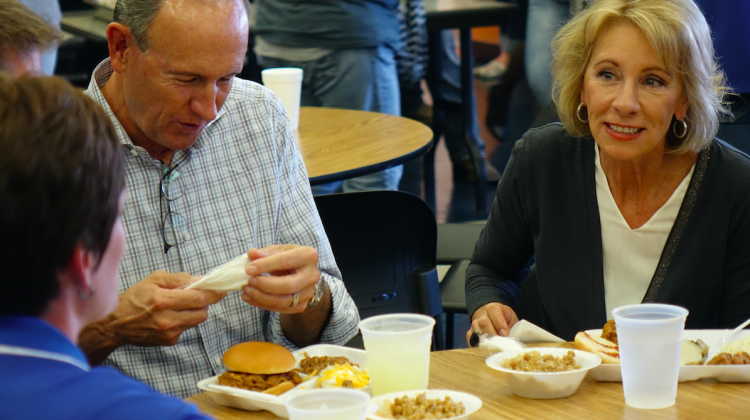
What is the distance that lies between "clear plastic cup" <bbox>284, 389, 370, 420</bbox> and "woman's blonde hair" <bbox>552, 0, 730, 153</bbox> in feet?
3.74

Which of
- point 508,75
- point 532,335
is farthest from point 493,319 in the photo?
point 508,75

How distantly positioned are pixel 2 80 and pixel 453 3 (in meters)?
4.80

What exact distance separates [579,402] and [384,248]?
1139mm

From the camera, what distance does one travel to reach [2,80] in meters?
0.88

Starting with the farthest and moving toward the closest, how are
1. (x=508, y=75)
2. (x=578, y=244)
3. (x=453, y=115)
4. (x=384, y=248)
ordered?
(x=508, y=75) < (x=453, y=115) < (x=384, y=248) < (x=578, y=244)

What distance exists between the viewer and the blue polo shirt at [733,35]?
280 cm

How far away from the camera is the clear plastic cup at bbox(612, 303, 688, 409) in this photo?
1287 millimetres

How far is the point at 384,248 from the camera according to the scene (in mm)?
2439

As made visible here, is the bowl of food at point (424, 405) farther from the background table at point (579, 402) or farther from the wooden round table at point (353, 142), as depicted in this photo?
the wooden round table at point (353, 142)

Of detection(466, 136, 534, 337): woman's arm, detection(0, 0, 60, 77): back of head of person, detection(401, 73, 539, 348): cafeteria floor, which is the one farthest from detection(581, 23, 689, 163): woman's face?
detection(401, 73, 539, 348): cafeteria floor

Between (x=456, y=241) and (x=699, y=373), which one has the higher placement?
(x=699, y=373)

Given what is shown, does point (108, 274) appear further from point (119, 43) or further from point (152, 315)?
point (119, 43)

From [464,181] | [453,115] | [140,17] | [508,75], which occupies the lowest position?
[464,181]

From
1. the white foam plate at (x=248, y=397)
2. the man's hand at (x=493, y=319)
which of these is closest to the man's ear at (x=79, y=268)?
the white foam plate at (x=248, y=397)
